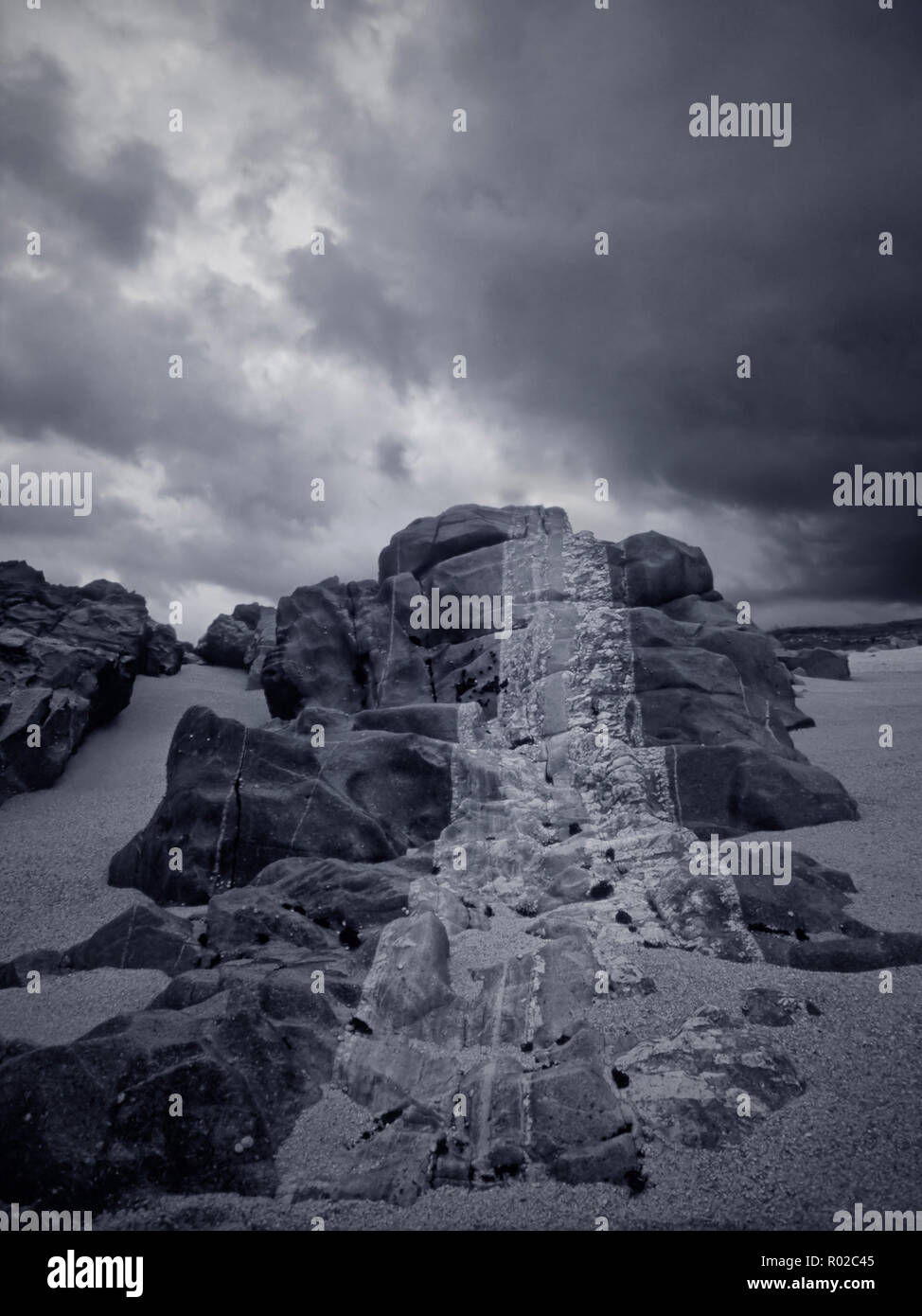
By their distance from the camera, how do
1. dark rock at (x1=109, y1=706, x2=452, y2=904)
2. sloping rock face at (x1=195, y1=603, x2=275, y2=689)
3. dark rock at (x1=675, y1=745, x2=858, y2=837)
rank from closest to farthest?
dark rock at (x1=109, y1=706, x2=452, y2=904) → dark rock at (x1=675, y1=745, x2=858, y2=837) → sloping rock face at (x1=195, y1=603, x2=275, y2=689)

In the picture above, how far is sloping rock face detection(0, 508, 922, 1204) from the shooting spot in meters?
7.64

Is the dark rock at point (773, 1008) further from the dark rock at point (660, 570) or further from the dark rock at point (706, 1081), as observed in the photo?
the dark rock at point (660, 570)

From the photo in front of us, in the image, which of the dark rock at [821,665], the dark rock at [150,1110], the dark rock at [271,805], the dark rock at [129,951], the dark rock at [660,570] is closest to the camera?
the dark rock at [150,1110]

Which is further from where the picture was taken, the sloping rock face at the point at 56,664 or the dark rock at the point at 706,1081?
the sloping rock face at the point at 56,664

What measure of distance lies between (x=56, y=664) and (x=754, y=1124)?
2778 centimetres

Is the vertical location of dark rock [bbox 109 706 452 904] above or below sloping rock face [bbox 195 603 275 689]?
below

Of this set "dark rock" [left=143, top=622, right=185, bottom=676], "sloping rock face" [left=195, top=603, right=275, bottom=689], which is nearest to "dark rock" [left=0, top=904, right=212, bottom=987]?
"dark rock" [left=143, top=622, right=185, bottom=676]

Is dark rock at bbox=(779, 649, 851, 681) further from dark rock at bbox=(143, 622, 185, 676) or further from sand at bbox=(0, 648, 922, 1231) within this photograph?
dark rock at bbox=(143, 622, 185, 676)

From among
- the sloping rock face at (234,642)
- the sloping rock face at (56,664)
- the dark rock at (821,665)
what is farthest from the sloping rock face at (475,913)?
the dark rock at (821,665)

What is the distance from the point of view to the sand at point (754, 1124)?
6836 mm

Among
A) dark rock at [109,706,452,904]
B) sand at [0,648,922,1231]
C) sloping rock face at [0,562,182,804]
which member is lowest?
sand at [0,648,922,1231]

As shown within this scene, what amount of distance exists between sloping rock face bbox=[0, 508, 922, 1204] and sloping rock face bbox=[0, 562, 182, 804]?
9186 mm

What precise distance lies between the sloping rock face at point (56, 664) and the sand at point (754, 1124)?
19.5 ft

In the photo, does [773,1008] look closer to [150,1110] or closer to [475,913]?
[475,913]
